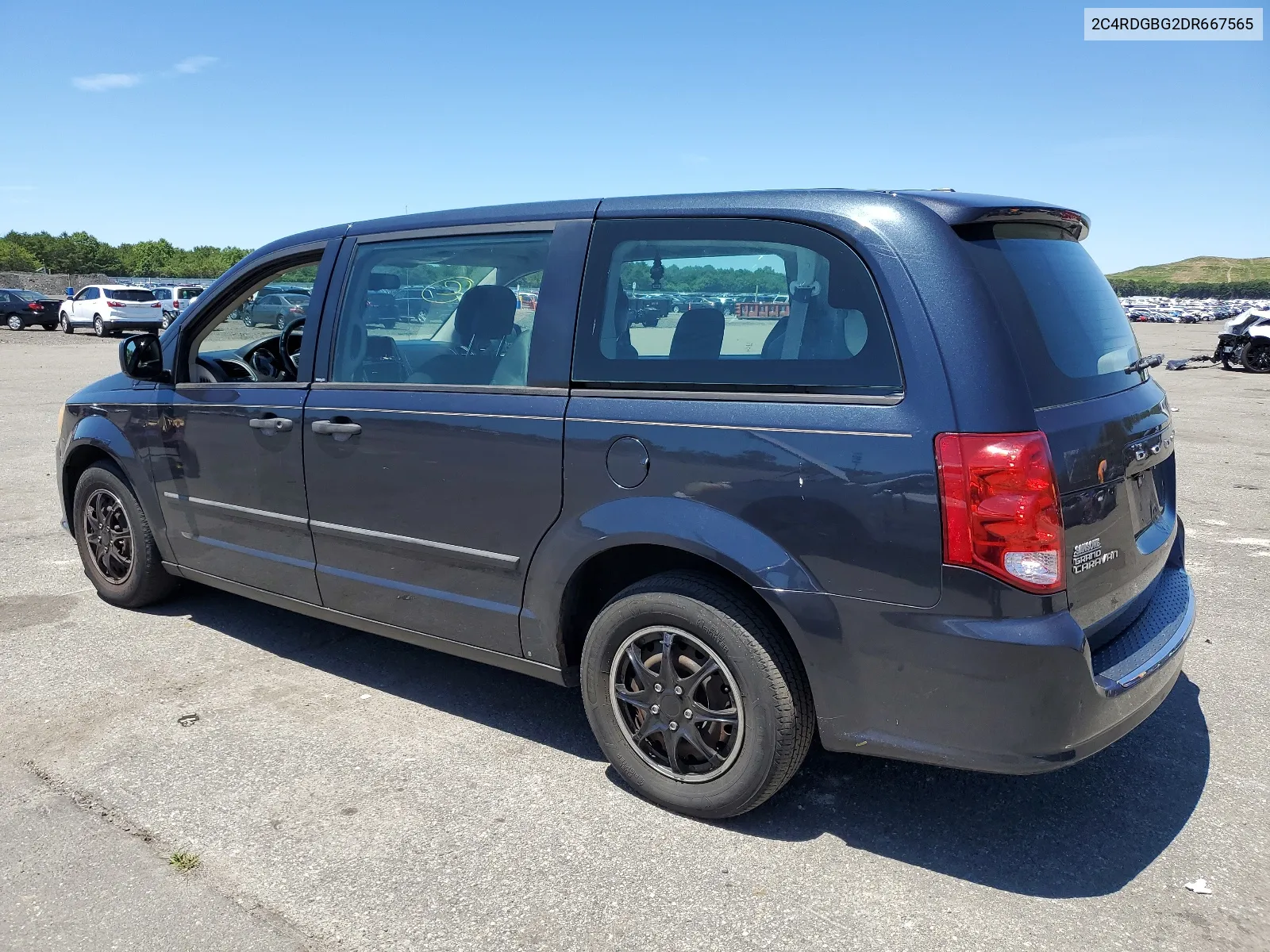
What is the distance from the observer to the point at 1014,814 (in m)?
3.20

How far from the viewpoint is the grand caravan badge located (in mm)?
2656

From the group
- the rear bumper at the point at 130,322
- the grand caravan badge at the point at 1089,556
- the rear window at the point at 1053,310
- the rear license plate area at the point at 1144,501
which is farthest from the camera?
the rear bumper at the point at 130,322

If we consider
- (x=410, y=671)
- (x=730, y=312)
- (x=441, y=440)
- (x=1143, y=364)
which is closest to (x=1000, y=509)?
(x=730, y=312)

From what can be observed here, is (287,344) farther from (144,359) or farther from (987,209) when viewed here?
(987,209)

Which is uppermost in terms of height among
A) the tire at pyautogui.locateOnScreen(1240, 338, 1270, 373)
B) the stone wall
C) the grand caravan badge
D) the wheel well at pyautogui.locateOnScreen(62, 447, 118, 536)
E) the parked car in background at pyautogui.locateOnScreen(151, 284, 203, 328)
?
the stone wall

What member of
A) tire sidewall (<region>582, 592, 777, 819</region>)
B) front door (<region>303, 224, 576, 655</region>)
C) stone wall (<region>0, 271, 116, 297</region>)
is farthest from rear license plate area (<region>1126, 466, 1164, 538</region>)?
stone wall (<region>0, 271, 116, 297</region>)

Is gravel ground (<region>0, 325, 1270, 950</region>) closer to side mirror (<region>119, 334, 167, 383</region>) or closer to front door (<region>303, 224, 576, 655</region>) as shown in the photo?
front door (<region>303, 224, 576, 655</region>)

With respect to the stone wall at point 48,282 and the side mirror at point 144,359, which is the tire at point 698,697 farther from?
the stone wall at point 48,282

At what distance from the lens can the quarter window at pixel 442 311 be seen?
11.7ft

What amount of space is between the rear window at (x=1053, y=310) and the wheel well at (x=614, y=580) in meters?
1.02

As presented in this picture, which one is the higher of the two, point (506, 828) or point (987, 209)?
point (987, 209)

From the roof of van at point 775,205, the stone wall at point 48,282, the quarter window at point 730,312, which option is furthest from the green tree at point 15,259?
the quarter window at point 730,312

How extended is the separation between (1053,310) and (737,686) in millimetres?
1496

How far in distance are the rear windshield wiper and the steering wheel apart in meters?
3.88
